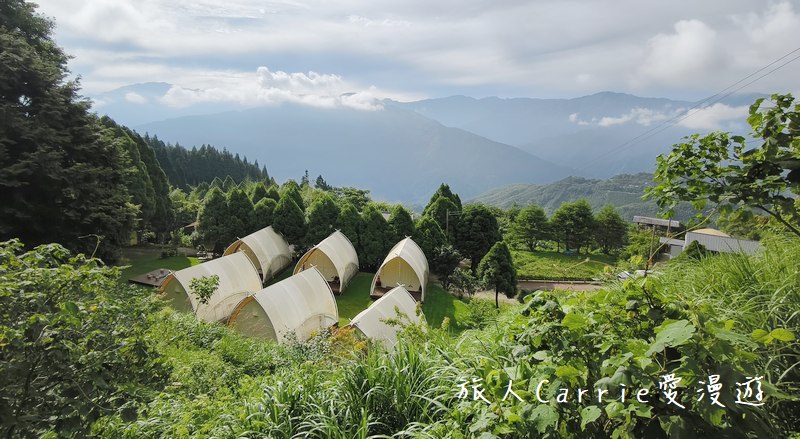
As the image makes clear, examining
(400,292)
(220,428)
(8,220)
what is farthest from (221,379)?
(8,220)

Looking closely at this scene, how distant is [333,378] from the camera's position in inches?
125

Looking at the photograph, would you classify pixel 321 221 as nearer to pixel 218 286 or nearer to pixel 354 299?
pixel 354 299

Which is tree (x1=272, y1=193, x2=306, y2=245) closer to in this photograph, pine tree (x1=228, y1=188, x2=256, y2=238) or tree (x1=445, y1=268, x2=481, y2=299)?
pine tree (x1=228, y1=188, x2=256, y2=238)

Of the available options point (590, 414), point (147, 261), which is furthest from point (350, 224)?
point (590, 414)

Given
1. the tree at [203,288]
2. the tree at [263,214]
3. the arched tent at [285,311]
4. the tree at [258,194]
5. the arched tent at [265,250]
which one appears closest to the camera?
the arched tent at [285,311]

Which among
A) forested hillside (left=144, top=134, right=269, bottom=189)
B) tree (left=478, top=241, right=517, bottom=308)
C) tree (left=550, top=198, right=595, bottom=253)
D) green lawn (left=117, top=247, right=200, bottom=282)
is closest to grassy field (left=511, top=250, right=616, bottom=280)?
tree (left=550, top=198, right=595, bottom=253)

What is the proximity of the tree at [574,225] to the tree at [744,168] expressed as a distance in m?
36.6

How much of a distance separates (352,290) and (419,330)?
15.2 m

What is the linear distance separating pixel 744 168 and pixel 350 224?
20098 millimetres

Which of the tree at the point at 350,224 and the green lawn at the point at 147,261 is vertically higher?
the tree at the point at 350,224

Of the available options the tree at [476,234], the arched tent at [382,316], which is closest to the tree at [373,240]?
the tree at [476,234]

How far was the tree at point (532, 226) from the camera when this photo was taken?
37281 millimetres

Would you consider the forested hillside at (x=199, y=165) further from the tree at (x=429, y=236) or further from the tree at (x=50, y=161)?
A: the tree at (x=50, y=161)

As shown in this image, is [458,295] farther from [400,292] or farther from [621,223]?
[621,223]
